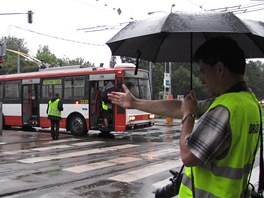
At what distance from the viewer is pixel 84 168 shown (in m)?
9.02

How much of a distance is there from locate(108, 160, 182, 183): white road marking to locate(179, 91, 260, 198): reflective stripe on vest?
577 cm

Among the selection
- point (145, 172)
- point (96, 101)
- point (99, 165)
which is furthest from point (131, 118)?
point (145, 172)

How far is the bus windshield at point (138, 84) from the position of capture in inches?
629

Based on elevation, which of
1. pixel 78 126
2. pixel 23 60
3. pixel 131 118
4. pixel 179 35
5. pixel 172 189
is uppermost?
pixel 23 60

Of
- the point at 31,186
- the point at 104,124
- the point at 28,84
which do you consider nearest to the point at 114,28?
the point at 28,84

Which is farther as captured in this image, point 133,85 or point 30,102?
point 30,102

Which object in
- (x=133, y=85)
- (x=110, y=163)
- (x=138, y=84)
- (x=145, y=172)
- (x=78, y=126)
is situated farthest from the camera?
(x=78, y=126)

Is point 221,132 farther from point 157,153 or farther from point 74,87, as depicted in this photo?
point 74,87

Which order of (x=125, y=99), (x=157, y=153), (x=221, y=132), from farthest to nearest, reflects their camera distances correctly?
(x=157, y=153)
(x=125, y=99)
(x=221, y=132)

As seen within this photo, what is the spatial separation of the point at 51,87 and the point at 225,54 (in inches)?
661

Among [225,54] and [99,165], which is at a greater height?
[225,54]

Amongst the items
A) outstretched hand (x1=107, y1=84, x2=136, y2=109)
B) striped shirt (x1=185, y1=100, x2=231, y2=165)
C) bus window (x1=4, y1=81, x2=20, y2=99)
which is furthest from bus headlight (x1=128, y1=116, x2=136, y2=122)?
striped shirt (x1=185, y1=100, x2=231, y2=165)

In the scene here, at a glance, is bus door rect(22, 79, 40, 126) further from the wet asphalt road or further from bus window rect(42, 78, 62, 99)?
the wet asphalt road

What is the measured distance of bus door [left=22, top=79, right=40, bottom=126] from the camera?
19038 millimetres
